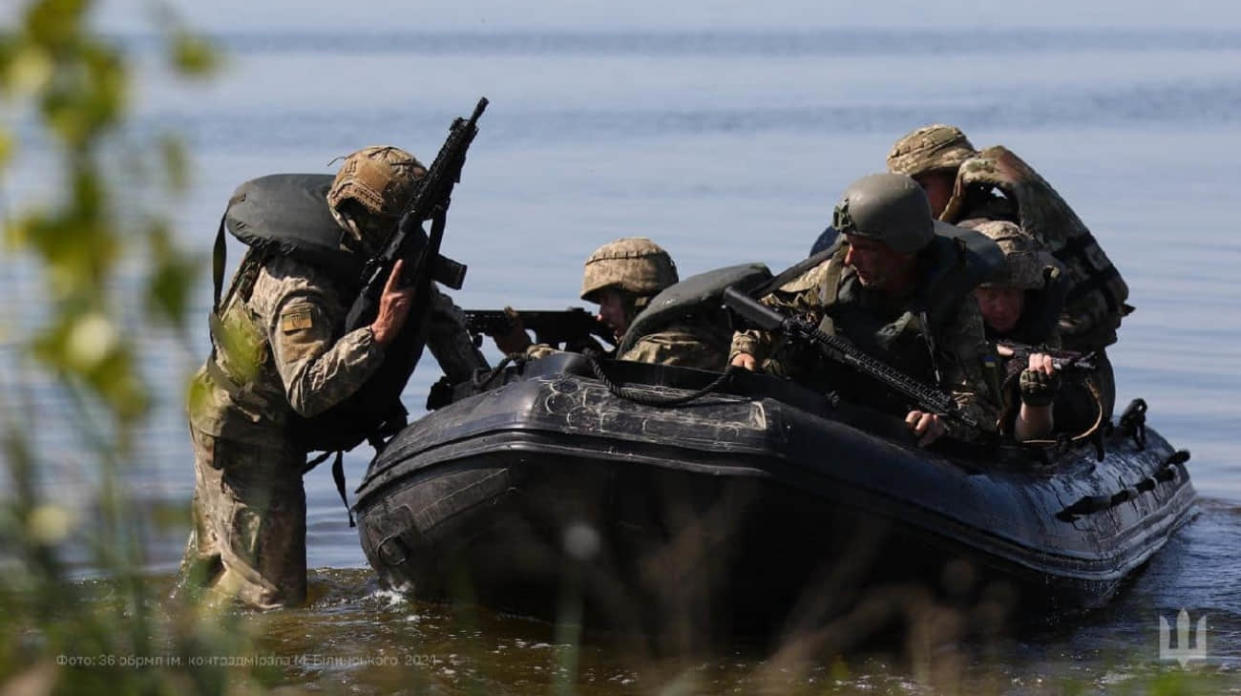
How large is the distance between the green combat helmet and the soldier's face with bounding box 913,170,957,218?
1.95 m

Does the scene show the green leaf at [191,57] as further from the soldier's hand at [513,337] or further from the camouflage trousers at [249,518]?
the soldier's hand at [513,337]

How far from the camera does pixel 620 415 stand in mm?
6484

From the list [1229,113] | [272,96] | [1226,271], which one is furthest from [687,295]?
[272,96]

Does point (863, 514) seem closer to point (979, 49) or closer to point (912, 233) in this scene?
point (912, 233)

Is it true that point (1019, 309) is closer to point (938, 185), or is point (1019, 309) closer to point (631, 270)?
point (938, 185)

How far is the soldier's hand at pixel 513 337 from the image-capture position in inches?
313

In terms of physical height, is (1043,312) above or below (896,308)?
above

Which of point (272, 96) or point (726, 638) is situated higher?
point (272, 96)

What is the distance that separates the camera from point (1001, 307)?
8.44 meters

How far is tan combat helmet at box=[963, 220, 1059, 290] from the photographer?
8.32 m

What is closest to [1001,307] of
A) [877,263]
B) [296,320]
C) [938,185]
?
[938,185]

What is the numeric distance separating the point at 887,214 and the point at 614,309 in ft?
3.59

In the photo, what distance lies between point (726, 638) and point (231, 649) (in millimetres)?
3509
